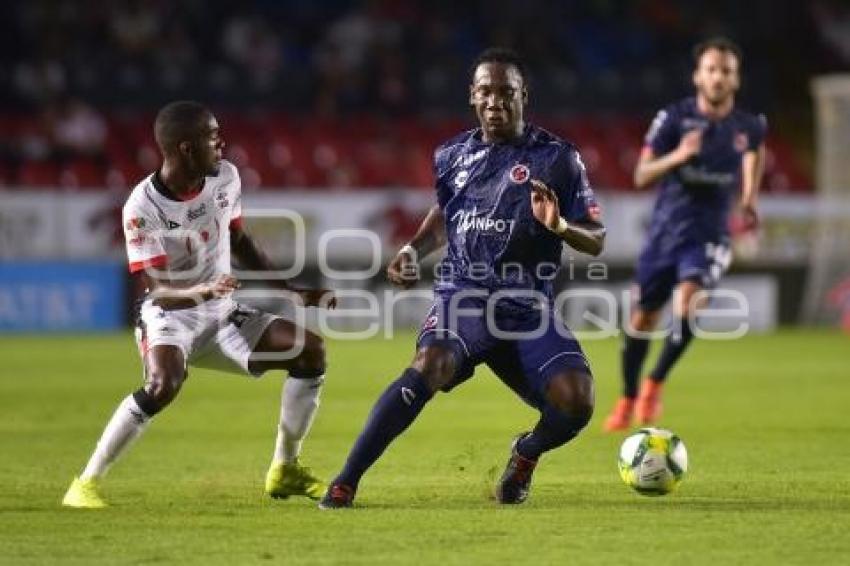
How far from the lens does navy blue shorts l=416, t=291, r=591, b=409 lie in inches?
332

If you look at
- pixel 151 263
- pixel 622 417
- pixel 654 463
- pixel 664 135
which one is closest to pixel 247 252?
pixel 151 263

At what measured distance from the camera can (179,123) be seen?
8.73 meters

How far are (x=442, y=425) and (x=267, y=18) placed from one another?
47.7ft

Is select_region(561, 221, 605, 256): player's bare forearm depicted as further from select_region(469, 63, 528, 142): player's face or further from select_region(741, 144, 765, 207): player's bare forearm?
select_region(741, 144, 765, 207): player's bare forearm

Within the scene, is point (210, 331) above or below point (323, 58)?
above

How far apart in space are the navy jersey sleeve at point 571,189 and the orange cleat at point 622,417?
4279 mm

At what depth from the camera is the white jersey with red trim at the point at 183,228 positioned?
8805mm

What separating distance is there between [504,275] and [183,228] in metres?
1.60

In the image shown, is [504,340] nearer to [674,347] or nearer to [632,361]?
[632,361]

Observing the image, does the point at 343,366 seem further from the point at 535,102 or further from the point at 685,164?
the point at 535,102

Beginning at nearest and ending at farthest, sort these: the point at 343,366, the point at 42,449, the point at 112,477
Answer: the point at 112,477 < the point at 42,449 < the point at 343,366

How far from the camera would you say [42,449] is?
37.3 ft

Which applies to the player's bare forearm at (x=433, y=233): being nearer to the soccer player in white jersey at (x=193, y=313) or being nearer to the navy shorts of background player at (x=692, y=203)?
the soccer player in white jersey at (x=193, y=313)

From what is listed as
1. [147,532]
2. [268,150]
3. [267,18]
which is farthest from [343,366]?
[147,532]
